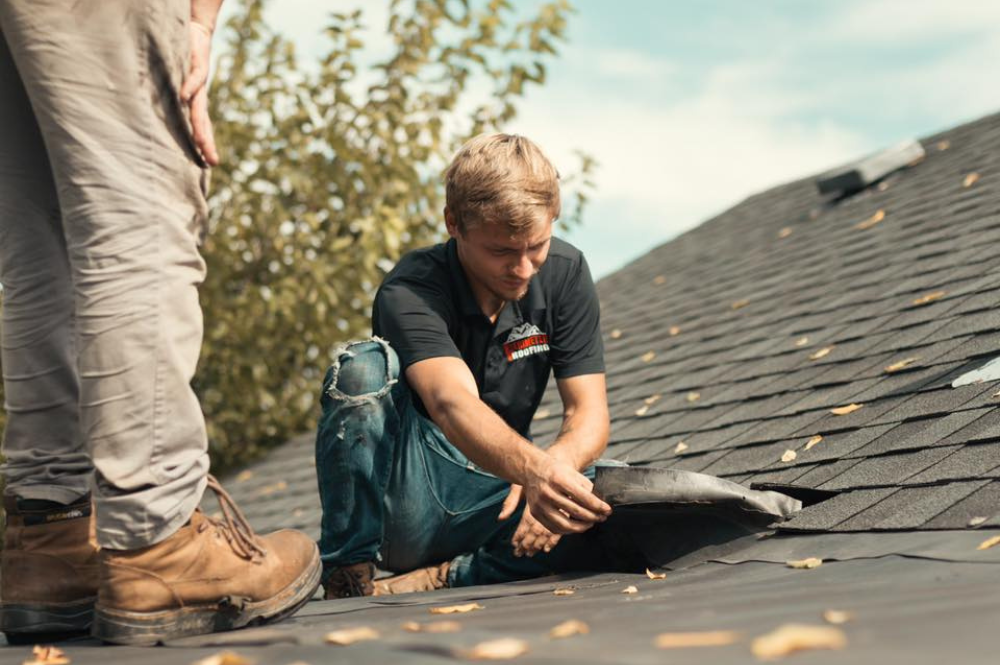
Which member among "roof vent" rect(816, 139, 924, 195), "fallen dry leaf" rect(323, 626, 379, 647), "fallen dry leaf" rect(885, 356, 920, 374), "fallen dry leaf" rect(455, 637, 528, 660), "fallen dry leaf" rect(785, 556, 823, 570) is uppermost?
"roof vent" rect(816, 139, 924, 195)

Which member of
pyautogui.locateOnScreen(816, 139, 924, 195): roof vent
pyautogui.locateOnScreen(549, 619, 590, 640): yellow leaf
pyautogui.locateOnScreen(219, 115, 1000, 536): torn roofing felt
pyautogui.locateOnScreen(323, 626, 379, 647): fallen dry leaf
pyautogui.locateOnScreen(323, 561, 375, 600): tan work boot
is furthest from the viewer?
pyautogui.locateOnScreen(816, 139, 924, 195): roof vent

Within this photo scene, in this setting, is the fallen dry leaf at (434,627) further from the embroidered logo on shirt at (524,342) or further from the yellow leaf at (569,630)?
the embroidered logo on shirt at (524,342)

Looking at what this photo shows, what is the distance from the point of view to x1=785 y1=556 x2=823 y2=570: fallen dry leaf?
→ 2.21 meters

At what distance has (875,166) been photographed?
7781mm

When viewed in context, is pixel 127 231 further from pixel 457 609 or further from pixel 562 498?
pixel 562 498

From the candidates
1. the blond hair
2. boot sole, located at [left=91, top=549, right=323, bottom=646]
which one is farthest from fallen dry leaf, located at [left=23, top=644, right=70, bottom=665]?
the blond hair

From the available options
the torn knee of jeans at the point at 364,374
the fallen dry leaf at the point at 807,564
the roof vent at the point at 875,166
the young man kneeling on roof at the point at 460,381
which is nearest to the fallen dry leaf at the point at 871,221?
the roof vent at the point at 875,166

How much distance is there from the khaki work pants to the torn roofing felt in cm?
136

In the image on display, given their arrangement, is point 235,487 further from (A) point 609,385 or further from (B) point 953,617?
(B) point 953,617

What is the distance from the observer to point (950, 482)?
2.45m

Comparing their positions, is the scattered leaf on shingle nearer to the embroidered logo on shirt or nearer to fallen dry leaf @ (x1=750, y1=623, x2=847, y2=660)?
the embroidered logo on shirt

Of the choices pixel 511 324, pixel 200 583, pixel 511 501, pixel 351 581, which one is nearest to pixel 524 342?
pixel 511 324

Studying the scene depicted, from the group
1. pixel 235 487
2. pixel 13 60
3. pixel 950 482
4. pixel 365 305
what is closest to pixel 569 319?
pixel 950 482

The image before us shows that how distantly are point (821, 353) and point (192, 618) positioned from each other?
118 inches
